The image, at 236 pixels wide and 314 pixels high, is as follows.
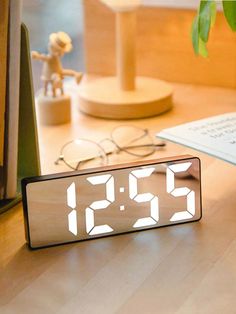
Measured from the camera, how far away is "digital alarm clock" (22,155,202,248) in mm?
825

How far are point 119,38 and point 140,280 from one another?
24.9 inches

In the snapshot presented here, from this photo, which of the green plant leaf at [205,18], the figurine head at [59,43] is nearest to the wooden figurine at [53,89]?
the figurine head at [59,43]

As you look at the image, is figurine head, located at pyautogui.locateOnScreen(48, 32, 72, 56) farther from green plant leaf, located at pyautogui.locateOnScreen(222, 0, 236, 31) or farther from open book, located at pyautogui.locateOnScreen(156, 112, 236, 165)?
green plant leaf, located at pyautogui.locateOnScreen(222, 0, 236, 31)

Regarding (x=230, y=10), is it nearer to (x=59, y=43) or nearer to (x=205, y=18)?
(x=205, y=18)

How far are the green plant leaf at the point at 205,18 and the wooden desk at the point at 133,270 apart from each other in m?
0.25

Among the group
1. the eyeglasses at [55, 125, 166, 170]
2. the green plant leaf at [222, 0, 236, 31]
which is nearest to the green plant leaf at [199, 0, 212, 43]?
the green plant leaf at [222, 0, 236, 31]

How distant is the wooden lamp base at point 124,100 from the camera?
1.26 m

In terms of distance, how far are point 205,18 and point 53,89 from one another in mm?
439

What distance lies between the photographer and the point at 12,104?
89cm

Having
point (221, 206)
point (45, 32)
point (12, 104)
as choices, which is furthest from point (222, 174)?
point (45, 32)

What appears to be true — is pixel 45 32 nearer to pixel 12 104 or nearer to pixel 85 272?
pixel 12 104

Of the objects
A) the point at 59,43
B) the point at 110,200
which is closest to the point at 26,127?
the point at 110,200

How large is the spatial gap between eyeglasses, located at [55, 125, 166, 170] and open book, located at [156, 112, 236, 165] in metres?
0.10

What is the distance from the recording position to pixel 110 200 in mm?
858
